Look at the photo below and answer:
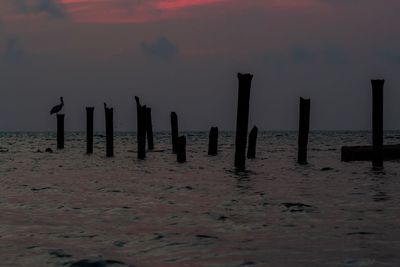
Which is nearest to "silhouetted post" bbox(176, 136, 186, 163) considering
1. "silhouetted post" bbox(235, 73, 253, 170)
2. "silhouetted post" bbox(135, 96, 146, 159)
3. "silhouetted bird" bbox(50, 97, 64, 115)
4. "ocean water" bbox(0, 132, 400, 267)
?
"silhouetted post" bbox(135, 96, 146, 159)

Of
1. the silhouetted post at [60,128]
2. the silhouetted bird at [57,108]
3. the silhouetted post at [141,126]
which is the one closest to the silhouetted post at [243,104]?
the silhouetted post at [141,126]

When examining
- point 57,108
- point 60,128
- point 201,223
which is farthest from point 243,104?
point 57,108

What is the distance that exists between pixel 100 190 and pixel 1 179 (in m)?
4.75

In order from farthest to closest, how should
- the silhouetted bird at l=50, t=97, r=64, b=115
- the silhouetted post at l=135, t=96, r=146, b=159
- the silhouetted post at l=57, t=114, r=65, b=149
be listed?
1. the silhouetted bird at l=50, t=97, r=64, b=115
2. the silhouetted post at l=57, t=114, r=65, b=149
3. the silhouetted post at l=135, t=96, r=146, b=159

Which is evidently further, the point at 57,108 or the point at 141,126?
the point at 57,108

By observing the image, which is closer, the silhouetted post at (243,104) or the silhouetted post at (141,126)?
the silhouetted post at (243,104)

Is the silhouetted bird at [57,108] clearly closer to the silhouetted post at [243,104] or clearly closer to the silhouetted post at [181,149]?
the silhouetted post at [181,149]

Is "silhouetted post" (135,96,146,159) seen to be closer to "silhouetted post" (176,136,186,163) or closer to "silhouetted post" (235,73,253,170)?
"silhouetted post" (176,136,186,163)

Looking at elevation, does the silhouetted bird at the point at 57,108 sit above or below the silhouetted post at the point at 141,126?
above

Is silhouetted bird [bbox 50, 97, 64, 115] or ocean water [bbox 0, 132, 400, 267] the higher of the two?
silhouetted bird [bbox 50, 97, 64, 115]

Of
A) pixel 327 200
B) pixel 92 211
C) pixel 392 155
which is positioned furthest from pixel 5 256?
pixel 392 155

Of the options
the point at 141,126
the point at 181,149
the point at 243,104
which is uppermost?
the point at 243,104

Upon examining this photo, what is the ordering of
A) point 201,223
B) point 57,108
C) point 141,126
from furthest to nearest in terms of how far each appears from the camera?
1. point 57,108
2. point 141,126
3. point 201,223

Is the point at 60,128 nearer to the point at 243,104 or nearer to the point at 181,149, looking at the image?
the point at 181,149
